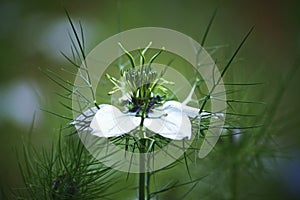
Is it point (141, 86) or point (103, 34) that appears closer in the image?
point (141, 86)

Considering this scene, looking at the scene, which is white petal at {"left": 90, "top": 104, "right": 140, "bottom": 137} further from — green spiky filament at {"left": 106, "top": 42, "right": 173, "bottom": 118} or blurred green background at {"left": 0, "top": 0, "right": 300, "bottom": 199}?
blurred green background at {"left": 0, "top": 0, "right": 300, "bottom": 199}

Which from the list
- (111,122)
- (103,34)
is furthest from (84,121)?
(103,34)

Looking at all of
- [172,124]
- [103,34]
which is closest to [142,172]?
[172,124]

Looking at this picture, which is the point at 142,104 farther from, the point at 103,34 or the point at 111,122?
the point at 103,34

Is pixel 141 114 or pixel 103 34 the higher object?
pixel 103 34

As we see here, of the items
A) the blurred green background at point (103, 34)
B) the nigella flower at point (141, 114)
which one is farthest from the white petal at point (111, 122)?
the blurred green background at point (103, 34)

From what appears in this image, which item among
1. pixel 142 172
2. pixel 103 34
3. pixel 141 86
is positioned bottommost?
pixel 142 172

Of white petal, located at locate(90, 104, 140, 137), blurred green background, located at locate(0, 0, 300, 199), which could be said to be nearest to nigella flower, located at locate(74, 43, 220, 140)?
white petal, located at locate(90, 104, 140, 137)
